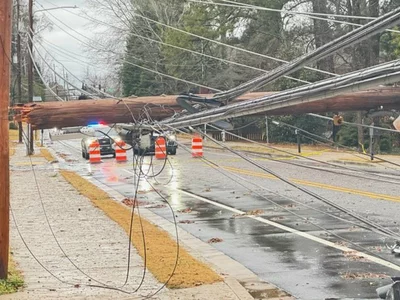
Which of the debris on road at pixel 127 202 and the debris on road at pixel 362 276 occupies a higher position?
the debris on road at pixel 362 276

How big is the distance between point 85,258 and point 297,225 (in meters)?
4.37

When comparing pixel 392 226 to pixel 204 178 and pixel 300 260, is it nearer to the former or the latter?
pixel 300 260

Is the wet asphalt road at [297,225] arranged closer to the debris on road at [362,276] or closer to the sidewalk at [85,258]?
the debris on road at [362,276]

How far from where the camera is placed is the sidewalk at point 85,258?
25.2 feet

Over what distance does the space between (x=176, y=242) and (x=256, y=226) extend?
2179 mm

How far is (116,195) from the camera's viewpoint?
60.4ft

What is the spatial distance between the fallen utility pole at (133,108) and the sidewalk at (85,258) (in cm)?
193

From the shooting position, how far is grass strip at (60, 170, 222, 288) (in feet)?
26.8

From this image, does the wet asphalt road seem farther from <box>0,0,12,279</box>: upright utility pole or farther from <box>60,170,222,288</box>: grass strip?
<box>0,0,12,279</box>: upright utility pole

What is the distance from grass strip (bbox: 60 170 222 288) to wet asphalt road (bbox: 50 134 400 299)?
2.37ft

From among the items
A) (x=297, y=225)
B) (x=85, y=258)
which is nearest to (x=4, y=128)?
(x=85, y=258)

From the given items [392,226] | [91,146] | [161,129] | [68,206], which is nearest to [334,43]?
[161,129]

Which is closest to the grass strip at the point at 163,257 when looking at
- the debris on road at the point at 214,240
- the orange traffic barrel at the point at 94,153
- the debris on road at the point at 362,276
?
the debris on road at the point at 214,240

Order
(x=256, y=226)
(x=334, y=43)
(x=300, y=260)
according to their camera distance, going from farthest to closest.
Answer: (x=256, y=226) → (x=300, y=260) → (x=334, y=43)
